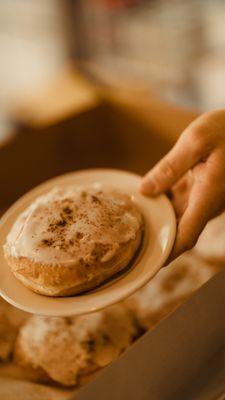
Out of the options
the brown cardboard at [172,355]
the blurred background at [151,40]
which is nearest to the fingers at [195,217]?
the brown cardboard at [172,355]

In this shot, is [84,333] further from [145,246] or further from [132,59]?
[132,59]

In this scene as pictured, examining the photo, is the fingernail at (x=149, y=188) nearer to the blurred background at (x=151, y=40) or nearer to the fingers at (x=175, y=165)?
the fingers at (x=175, y=165)

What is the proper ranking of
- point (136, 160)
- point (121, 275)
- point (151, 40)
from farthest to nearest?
point (151, 40), point (136, 160), point (121, 275)

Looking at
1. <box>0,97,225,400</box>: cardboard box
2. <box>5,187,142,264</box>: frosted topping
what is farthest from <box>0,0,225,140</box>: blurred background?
<box>5,187,142,264</box>: frosted topping

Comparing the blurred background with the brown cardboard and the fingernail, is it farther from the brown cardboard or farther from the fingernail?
the brown cardboard

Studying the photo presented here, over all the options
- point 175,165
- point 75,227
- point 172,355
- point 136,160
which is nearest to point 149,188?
point 175,165

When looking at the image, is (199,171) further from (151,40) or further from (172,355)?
(151,40)
